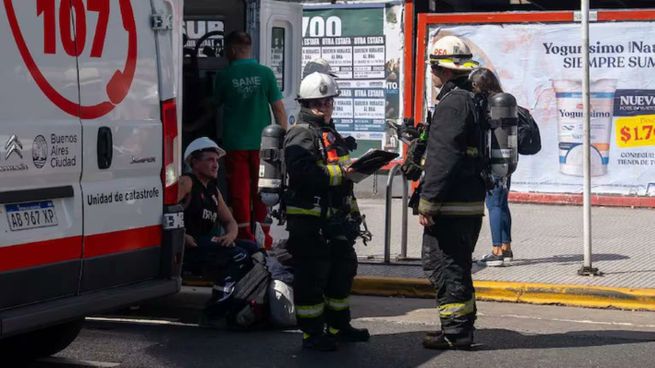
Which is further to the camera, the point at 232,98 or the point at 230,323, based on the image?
the point at 232,98

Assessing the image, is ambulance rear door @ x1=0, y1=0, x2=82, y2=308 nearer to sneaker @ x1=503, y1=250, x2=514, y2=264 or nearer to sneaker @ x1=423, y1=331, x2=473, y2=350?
sneaker @ x1=423, y1=331, x2=473, y2=350

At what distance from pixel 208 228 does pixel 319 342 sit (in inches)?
59.2

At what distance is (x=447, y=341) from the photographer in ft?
24.5

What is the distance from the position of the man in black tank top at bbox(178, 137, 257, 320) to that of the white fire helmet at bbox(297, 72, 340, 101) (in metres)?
1.26

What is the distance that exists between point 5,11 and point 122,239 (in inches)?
56.6

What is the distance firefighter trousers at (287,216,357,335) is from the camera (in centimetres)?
737

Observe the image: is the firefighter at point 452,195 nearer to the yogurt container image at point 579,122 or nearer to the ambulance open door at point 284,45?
the ambulance open door at point 284,45

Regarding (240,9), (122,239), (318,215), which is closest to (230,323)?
(318,215)

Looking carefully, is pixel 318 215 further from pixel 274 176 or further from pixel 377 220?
pixel 377 220

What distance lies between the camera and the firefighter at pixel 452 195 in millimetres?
7184

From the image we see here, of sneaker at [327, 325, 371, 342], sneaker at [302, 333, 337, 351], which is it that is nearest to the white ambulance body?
sneaker at [302, 333, 337, 351]

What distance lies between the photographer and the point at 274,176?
7.36 m

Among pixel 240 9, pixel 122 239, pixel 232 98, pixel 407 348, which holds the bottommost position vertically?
pixel 407 348

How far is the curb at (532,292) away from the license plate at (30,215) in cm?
414
